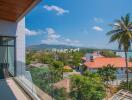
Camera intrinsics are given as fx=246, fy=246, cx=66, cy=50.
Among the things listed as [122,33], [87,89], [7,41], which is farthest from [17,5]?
[122,33]

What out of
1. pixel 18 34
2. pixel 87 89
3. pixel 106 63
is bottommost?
pixel 87 89

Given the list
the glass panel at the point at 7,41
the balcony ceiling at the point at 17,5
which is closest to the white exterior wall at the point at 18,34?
the glass panel at the point at 7,41

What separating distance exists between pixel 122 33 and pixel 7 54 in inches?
900

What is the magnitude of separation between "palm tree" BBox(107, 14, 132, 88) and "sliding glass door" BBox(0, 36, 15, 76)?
21.5 meters

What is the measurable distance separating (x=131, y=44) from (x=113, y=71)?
7.68 metres

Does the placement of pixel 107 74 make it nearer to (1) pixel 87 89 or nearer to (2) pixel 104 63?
(2) pixel 104 63

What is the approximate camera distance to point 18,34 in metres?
13.1

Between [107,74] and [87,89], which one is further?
[107,74]

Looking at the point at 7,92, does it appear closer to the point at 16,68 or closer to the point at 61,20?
the point at 16,68

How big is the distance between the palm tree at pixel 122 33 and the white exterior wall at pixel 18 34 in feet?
68.6

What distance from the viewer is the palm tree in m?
31.9

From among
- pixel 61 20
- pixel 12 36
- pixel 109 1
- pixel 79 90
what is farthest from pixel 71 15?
pixel 12 36

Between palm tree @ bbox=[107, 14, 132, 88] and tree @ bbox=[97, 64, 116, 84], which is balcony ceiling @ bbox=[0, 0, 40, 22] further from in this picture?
tree @ bbox=[97, 64, 116, 84]

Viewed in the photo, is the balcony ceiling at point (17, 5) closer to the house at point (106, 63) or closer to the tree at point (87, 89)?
the tree at point (87, 89)
